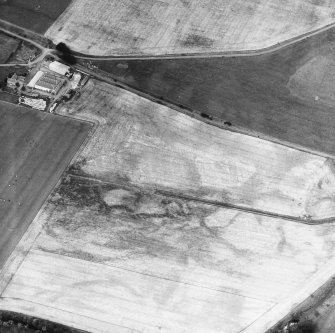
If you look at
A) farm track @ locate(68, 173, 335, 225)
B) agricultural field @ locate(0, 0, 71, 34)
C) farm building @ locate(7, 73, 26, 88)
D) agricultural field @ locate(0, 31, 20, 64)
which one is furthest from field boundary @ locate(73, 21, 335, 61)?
farm track @ locate(68, 173, 335, 225)

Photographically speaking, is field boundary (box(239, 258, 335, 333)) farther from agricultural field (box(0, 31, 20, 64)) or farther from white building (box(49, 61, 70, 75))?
agricultural field (box(0, 31, 20, 64))

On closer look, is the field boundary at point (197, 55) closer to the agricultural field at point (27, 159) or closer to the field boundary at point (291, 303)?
the agricultural field at point (27, 159)

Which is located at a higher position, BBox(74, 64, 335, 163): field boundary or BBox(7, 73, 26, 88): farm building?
BBox(7, 73, 26, 88): farm building

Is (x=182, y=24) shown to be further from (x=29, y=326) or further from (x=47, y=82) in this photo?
(x=29, y=326)

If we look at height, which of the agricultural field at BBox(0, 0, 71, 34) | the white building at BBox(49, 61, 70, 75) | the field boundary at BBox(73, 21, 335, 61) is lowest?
the field boundary at BBox(73, 21, 335, 61)

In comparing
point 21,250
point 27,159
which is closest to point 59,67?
point 27,159

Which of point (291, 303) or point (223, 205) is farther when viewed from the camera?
point (223, 205)

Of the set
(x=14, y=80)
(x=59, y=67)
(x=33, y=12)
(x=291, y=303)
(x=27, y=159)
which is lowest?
(x=291, y=303)
